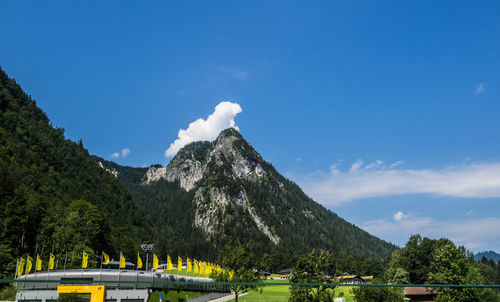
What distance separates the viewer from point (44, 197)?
325 feet

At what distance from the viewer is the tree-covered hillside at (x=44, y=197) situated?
79.8m

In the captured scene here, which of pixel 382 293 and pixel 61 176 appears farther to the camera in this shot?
pixel 61 176

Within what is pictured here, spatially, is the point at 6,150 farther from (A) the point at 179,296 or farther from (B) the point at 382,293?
(B) the point at 382,293

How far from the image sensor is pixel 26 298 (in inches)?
1136

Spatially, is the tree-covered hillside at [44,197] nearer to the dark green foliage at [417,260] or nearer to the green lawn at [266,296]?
the green lawn at [266,296]

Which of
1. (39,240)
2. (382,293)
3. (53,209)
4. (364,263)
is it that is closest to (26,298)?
(382,293)

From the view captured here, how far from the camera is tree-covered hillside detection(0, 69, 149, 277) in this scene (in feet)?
262

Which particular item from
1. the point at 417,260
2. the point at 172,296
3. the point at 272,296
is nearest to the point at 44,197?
the point at 172,296

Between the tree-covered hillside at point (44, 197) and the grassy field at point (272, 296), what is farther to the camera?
the tree-covered hillside at point (44, 197)

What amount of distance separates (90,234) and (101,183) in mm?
107966

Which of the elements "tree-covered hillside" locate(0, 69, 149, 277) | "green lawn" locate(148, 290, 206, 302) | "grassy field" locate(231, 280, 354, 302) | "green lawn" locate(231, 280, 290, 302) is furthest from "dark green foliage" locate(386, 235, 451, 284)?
"tree-covered hillside" locate(0, 69, 149, 277)

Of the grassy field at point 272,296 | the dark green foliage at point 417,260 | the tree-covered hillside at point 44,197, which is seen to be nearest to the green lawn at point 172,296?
the grassy field at point 272,296

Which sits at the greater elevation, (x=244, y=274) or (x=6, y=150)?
(x=6, y=150)

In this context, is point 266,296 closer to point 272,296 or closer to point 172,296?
point 272,296
